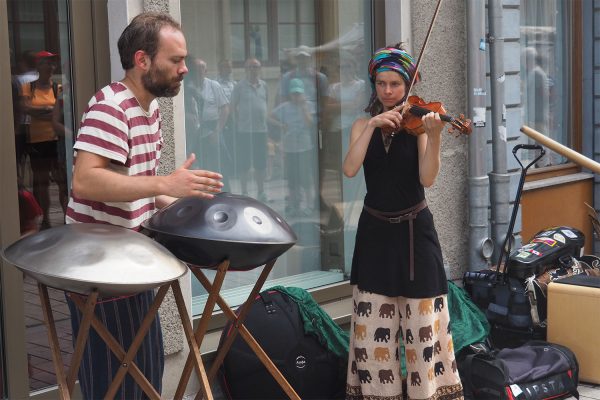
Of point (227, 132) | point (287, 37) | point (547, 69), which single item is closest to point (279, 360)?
point (227, 132)

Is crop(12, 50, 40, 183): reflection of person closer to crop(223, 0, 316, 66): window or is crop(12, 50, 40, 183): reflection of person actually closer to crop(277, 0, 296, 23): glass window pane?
crop(223, 0, 316, 66): window

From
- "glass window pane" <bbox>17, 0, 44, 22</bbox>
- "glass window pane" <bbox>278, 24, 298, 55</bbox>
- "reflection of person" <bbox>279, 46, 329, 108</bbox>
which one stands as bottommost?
"reflection of person" <bbox>279, 46, 329, 108</bbox>

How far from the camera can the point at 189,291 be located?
4.46 meters

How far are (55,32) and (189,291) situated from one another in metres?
1.25

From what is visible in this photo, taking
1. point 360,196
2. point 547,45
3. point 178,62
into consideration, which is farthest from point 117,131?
point 547,45

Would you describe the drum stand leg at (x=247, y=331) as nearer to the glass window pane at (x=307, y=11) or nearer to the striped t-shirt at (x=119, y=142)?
the striped t-shirt at (x=119, y=142)

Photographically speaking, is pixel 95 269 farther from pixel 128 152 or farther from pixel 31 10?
pixel 31 10

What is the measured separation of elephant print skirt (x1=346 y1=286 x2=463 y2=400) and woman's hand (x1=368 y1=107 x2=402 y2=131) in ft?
2.27

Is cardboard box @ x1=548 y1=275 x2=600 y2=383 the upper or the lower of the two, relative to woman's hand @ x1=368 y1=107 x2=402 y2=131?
lower

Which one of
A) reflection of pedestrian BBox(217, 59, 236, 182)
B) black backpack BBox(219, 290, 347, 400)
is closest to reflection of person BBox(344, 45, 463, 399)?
black backpack BBox(219, 290, 347, 400)

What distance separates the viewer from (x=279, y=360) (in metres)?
4.29

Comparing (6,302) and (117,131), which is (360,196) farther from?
(117,131)

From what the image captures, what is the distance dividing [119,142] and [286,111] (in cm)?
245

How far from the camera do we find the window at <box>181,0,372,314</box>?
16.1 feet
